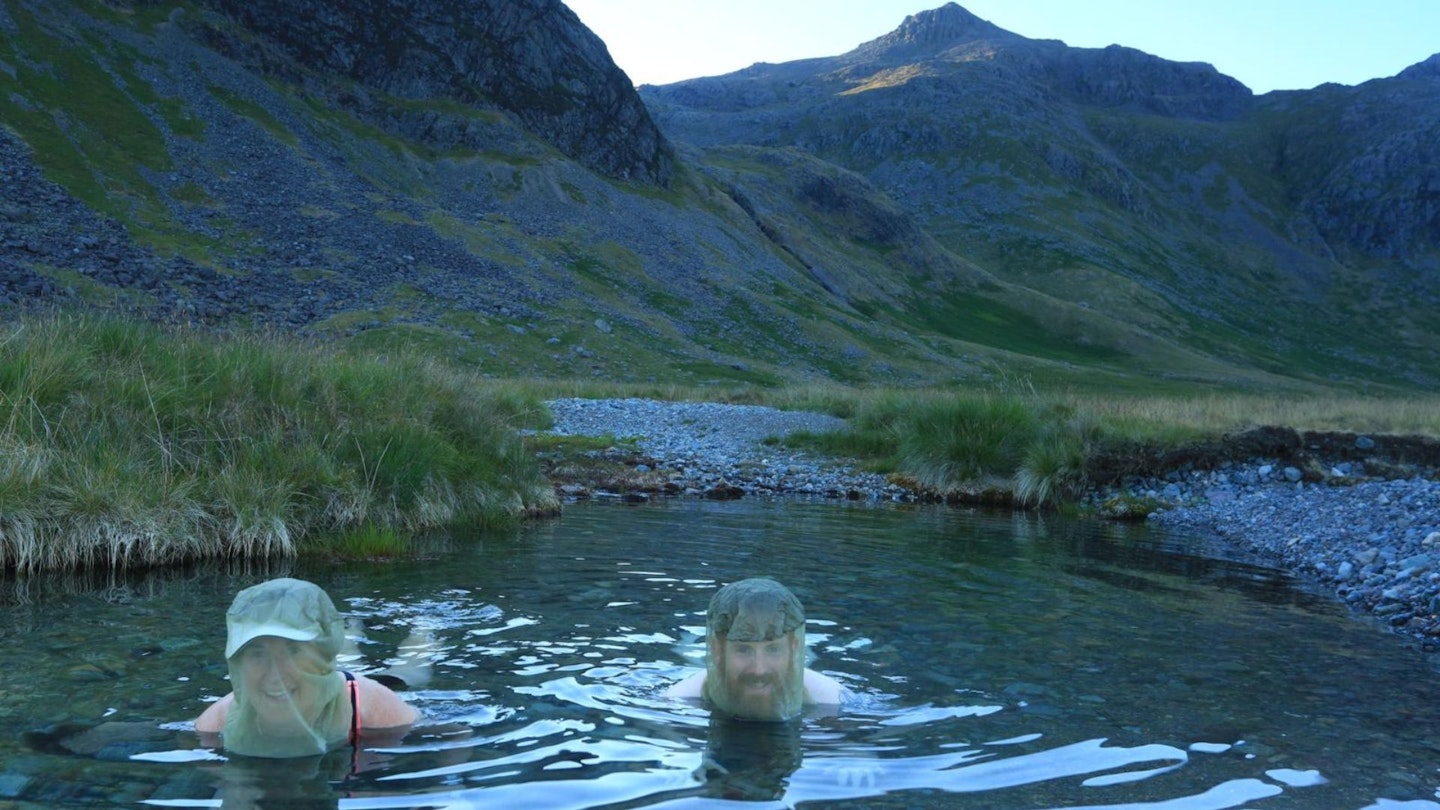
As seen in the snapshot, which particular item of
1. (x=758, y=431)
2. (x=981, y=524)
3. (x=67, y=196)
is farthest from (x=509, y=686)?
(x=67, y=196)

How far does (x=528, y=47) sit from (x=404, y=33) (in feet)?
38.4

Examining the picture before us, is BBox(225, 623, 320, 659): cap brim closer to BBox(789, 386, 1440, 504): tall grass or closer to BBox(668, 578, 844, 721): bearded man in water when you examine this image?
BBox(668, 578, 844, 721): bearded man in water

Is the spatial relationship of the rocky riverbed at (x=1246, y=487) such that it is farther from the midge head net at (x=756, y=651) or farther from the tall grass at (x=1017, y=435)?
the midge head net at (x=756, y=651)

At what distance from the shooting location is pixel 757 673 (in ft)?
20.5

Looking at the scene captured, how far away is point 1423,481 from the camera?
19547mm

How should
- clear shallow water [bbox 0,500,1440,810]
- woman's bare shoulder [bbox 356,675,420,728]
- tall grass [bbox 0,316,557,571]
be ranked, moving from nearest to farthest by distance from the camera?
1. clear shallow water [bbox 0,500,1440,810]
2. woman's bare shoulder [bbox 356,675,420,728]
3. tall grass [bbox 0,316,557,571]

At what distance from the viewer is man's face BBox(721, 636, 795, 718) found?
616 cm

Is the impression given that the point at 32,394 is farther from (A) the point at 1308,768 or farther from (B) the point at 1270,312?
(B) the point at 1270,312

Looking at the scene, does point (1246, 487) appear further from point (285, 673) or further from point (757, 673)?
point (285, 673)

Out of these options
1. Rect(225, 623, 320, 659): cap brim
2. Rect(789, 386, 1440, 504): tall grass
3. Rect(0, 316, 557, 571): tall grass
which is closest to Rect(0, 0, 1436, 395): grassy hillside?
Rect(0, 316, 557, 571): tall grass

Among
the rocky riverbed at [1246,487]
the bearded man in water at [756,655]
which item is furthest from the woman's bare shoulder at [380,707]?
the rocky riverbed at [1246,487]

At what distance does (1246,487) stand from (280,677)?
67.5ft

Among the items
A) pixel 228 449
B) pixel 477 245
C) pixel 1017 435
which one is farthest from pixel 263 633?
pixel 477 245

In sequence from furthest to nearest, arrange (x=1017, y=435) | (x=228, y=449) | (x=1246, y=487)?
(x=1017, y=435) < (x=1246, y=487) < (x=228, y=449)
